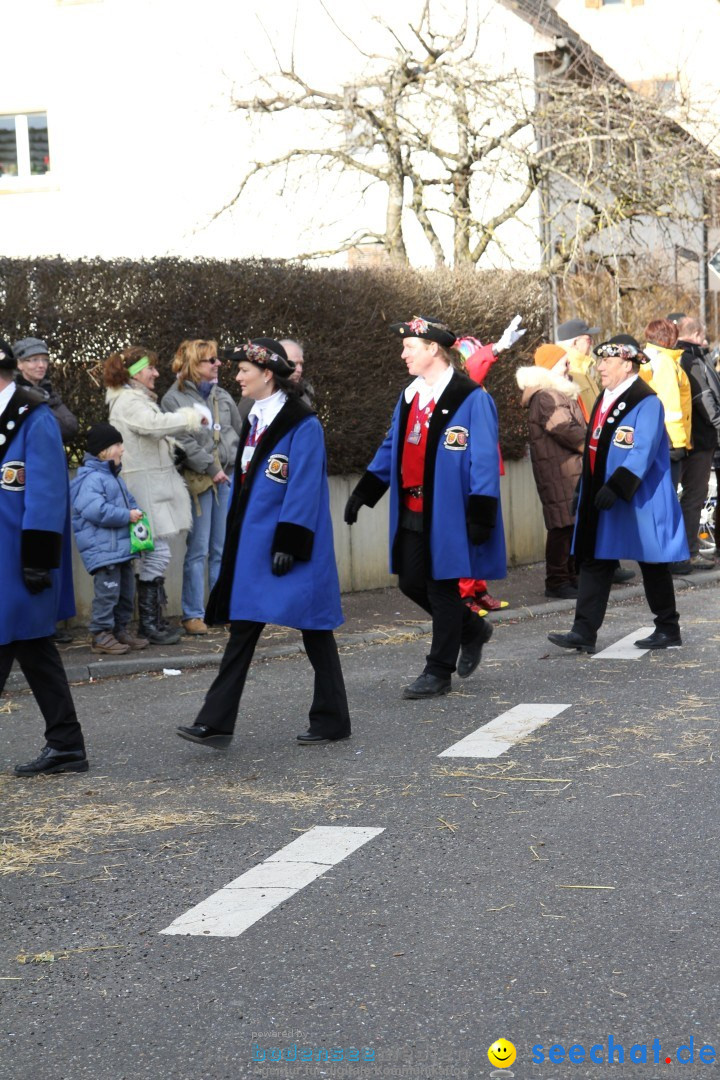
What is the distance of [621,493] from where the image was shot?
884 cm

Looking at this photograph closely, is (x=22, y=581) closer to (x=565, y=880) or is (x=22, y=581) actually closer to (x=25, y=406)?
(x=25, y=406)

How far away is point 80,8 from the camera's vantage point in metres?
26.2

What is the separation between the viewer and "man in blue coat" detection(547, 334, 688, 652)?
8.91 meters

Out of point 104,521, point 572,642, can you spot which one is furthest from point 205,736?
point 572,642

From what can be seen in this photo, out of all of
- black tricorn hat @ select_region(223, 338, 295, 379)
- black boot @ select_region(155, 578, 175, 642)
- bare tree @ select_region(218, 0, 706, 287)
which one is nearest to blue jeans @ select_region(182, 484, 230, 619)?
black boot @ select_region(155, 578, 175, 642)

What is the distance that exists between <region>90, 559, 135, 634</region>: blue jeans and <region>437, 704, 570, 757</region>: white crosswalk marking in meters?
3.03

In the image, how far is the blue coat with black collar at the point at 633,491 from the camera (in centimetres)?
890

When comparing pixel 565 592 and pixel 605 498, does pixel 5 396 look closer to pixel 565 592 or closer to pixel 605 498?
pixel 605 498

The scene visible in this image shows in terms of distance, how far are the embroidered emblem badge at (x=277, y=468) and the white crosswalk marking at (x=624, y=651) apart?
9.57ft

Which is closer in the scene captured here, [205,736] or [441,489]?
[205,736]

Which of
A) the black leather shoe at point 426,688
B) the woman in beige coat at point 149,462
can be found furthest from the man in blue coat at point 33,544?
the woman in beige coat at point 149,462

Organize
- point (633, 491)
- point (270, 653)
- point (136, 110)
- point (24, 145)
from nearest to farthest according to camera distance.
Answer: point (633, 491) < point (270, 653) < point (136, 110) < point (24, 145)

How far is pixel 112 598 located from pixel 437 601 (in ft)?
8.17

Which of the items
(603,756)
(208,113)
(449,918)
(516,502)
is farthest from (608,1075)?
(208,113)
